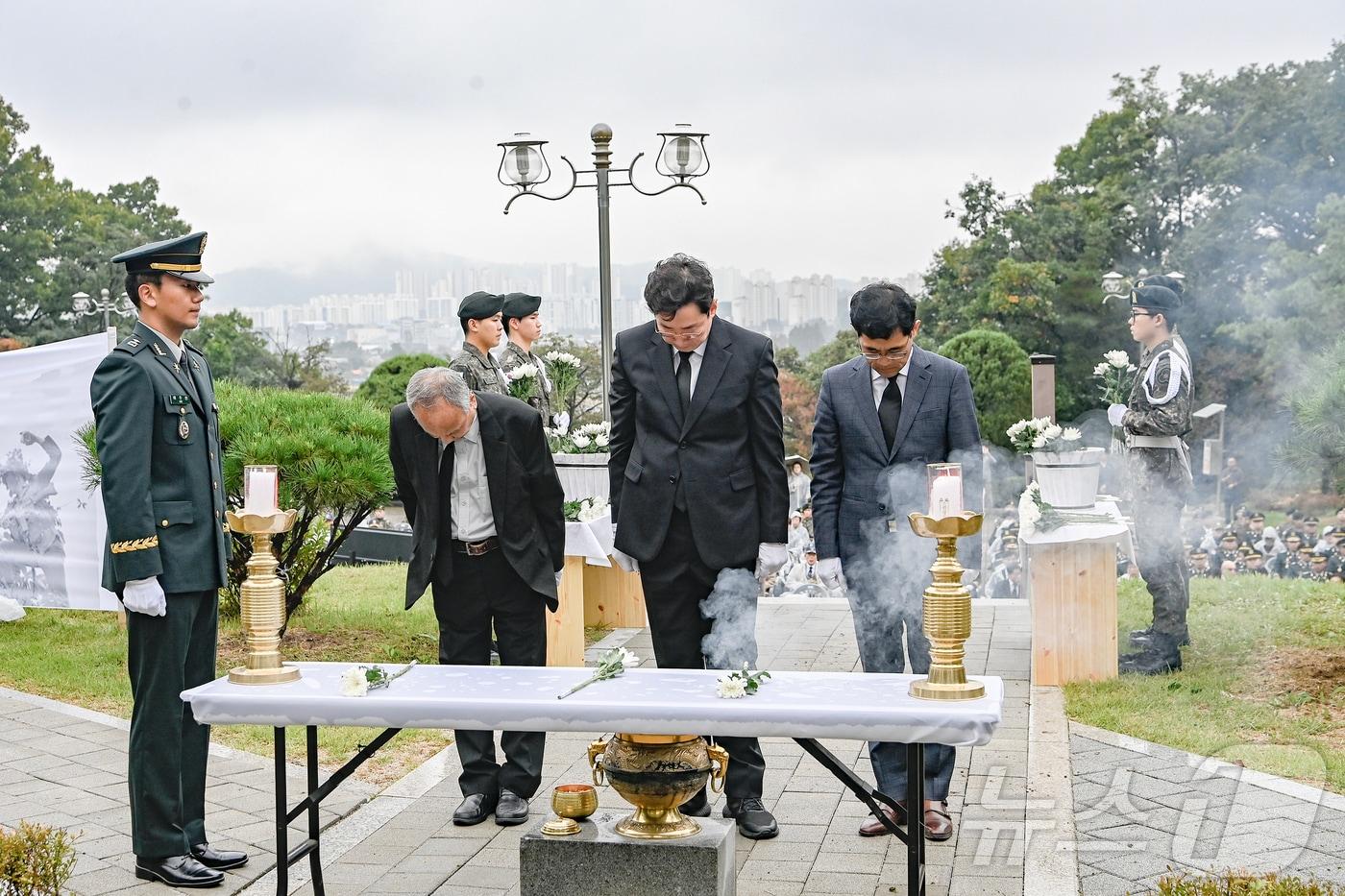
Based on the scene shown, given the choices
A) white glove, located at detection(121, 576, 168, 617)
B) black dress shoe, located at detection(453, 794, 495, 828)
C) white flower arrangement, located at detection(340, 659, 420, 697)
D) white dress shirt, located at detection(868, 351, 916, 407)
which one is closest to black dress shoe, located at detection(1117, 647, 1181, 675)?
white dress shirt, located at detection(868, 351, 916, 407)

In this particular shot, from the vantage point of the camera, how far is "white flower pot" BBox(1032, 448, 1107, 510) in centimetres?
A: 685

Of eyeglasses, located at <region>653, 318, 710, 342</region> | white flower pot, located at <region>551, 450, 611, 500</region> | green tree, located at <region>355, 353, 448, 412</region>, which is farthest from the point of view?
green tree, located at <region>355, 353, 448, 412</region>

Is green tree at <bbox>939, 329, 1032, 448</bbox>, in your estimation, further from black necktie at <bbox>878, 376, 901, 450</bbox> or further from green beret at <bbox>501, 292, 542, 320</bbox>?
black necktie at <bbox>878, 376, 901, 450</bbox>

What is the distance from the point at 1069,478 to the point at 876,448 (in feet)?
9.48

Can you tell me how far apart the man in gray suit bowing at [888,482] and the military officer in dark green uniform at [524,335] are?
→ 10.2 ft

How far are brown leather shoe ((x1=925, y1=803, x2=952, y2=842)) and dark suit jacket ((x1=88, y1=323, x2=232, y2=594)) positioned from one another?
2.36m

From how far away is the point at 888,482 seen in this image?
429cm

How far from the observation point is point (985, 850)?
4145 millimetres

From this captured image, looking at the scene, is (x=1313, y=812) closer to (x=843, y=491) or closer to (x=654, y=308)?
(x=843, y=491)

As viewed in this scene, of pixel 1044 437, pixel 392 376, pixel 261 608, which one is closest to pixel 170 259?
pixel 261 608

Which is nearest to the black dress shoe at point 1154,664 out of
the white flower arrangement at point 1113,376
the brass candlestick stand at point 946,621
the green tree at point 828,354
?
the white flower arrangement at point 1113,376

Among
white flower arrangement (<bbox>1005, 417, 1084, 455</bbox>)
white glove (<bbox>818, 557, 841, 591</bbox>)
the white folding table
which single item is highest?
white flower arrangement (<bbox>1005, 417, 1084, 455</bbox>)

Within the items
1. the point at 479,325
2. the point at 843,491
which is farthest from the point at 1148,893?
the point at 479,325

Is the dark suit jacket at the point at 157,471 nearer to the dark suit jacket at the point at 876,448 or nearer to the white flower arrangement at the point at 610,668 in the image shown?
the white flower arrangement at the point at 610,668
